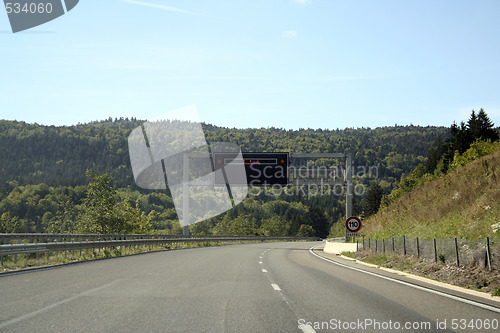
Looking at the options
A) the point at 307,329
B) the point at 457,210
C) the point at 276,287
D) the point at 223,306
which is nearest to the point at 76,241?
the point at 457,210

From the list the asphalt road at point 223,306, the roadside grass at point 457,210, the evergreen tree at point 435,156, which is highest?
the evergreen tree at point 435,156

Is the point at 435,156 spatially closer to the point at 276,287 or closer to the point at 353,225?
the point at 353,225

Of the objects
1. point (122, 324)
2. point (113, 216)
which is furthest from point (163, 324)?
point (113, 216)

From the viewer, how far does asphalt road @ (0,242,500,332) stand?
7359 mm

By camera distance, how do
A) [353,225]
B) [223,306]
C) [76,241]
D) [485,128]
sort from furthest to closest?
[485,128]
[353,225]
[76,241]
[223,306]

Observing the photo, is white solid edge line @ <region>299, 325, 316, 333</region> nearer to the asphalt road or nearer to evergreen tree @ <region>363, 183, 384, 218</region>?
the asphalt road

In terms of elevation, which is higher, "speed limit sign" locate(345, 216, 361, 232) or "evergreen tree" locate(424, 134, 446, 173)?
"evergreen tree" locate(424, 134, 446, 173)

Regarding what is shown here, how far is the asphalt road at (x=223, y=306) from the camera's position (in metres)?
7.36

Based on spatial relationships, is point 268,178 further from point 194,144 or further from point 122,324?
point 122,324

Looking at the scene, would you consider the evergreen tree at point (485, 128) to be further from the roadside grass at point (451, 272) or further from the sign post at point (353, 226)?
the roadside grass at point (451, 272)

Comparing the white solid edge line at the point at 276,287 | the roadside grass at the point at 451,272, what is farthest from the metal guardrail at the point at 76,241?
the roadside grass at the point at 451,272

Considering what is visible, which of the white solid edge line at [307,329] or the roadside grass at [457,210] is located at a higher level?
the roadside grass at [457,210]

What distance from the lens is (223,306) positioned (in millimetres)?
9305

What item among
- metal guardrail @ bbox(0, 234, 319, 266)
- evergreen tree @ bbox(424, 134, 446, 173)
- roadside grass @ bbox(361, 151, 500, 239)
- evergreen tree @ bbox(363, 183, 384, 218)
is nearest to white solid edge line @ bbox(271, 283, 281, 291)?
roadside grass @ bbox(361, 151, 500, 239)
